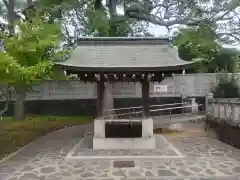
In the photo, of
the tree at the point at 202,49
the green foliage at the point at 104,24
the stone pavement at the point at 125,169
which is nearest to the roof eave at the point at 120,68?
the tree at the point at 202,49

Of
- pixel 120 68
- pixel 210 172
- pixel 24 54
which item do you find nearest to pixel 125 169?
pixel 210 172

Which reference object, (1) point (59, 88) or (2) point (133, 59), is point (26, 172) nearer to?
(2) point (133, 59)

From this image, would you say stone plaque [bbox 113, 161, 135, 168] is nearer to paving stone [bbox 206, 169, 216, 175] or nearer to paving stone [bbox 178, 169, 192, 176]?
paving stone [bbox 178, 169, 192, 176]

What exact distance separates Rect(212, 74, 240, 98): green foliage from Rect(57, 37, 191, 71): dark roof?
10.5 m

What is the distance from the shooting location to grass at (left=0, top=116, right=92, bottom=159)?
12.9m

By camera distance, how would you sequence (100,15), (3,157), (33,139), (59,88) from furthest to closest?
(59,88), (100,15), (33,139), (3,157)

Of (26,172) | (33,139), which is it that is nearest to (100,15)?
(33,139)

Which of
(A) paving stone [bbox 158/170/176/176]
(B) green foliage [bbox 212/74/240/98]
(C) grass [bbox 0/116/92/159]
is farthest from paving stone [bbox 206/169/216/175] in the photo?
(B) green foliage [bbox 212/74/240/98]

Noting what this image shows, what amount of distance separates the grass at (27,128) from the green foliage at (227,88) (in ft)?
32.3

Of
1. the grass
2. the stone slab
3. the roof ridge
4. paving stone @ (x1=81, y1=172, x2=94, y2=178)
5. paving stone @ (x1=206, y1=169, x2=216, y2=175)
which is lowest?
paving stone @ (x1=206, y1=169, x2=216, y2=175)

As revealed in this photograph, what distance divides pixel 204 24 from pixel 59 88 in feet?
37.8

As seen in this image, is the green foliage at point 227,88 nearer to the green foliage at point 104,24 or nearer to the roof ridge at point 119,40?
the green foliage at point 104,24

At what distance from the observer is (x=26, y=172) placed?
8.45m

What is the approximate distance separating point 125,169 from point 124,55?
5.13 m
